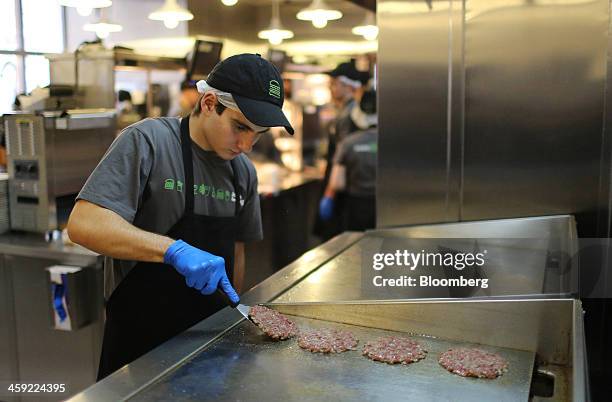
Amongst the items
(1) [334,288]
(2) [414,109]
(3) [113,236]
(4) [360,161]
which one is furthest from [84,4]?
(4) [360,161]

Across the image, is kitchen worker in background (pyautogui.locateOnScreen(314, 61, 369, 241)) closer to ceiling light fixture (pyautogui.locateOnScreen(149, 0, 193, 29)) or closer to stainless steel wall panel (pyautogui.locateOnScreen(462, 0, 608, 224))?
stainless steel wall panel (pyautogui.locateOnScreen(462, 0, 608, 224))

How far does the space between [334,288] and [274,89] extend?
65cm

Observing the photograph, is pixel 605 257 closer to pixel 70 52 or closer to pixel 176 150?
pixel 176 150

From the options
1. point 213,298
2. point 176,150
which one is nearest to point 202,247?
point 213,298

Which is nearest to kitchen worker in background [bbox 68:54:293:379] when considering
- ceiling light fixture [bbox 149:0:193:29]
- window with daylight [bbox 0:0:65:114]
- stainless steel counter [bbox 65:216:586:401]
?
stainless steel counter [bbox 65:216:586:401]

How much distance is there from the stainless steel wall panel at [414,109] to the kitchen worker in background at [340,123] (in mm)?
1490

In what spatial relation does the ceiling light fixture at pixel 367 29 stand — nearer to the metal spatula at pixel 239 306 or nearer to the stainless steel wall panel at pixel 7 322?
the stainless steel wall panel at pixel 7 322

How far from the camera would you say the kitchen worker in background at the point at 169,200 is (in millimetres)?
1511

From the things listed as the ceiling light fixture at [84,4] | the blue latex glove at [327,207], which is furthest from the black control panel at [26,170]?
the blue latex glove at [327,207]

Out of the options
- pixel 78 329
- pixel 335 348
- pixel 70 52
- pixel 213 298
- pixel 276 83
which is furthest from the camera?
pixel 78 329

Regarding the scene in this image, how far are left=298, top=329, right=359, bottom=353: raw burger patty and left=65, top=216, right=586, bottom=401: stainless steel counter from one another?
172 millimetres

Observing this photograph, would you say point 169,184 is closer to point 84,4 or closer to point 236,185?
point 236,185

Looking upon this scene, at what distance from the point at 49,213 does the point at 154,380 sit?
1447 mm

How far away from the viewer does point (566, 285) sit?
1858 millimetres
